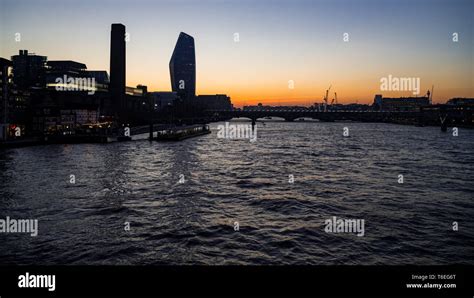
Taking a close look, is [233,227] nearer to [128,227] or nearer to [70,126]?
[128,227]

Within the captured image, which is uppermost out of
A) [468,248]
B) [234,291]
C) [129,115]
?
[129,115]

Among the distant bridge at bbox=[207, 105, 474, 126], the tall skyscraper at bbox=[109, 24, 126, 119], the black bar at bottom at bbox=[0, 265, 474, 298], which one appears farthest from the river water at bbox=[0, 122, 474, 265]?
the tall skyscraper at bbox=[109, 24, 126, 119]

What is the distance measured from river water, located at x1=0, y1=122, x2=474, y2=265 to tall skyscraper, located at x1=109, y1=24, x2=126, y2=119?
5456 inches

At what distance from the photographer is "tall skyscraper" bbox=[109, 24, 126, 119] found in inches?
6678

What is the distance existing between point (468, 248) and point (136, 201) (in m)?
19.2

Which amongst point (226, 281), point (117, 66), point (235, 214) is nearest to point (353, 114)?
point (117, 66)

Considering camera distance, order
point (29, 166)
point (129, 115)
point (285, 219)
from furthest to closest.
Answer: point (129, 115), point (29, 166), point (285, 219)

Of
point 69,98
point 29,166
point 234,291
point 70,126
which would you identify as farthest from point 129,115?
point 234,291

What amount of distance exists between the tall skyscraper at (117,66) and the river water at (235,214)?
138595 mm

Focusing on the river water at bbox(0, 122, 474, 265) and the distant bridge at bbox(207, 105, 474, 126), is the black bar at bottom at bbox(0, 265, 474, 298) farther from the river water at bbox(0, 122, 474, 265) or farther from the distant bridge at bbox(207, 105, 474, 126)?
the distant bridge at bbox(207, 105, 474, 126)

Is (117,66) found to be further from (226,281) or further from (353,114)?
(226,281)

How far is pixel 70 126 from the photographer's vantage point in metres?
94.8

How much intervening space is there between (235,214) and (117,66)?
563ft

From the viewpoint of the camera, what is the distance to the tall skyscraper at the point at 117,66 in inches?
6678
